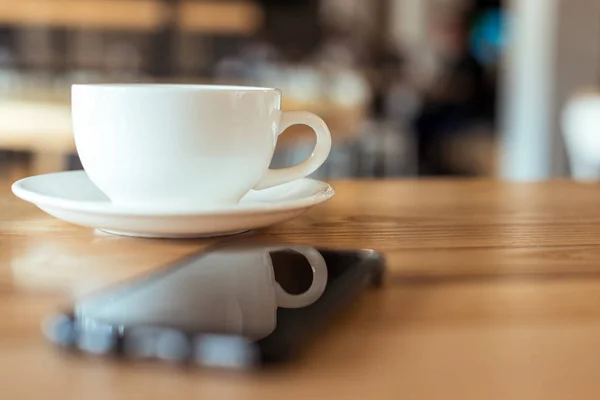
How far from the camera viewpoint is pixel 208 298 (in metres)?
0.26

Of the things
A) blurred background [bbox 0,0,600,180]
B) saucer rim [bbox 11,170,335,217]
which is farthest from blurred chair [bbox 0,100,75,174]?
saucer rim [bbox 11,170,335,217]

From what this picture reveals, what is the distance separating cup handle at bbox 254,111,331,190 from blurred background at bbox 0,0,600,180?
140 centimetres

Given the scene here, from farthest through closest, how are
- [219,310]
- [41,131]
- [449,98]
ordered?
[449,98] → [41,131] → [219,310]

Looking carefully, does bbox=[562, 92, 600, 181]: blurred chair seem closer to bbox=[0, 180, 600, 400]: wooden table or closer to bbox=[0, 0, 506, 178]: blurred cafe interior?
bbox=[0, 180, 600, 400]: wooden table

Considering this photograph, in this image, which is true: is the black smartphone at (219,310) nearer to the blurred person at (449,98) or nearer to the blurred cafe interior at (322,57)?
the blurred cafe interior at (322,57)

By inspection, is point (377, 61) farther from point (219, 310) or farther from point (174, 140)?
point (219, 310)

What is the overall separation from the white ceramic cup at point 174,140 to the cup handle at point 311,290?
0.10 metres

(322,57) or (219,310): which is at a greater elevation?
(322,57)

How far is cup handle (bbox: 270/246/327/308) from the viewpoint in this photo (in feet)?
0.87

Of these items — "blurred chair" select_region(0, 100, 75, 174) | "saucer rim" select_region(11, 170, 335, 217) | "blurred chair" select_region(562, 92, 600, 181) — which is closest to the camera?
"saucer rim" select_region(11, 170, 335, 217)

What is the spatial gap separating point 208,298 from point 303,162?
0.74 feet

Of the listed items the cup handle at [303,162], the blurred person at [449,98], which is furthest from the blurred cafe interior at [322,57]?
the cup handle at [303,162]

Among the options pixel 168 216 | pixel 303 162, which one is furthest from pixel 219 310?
pixel 303 162

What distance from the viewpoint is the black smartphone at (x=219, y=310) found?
221 mm
